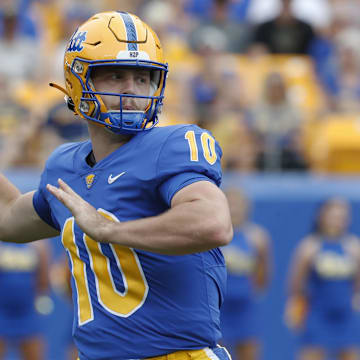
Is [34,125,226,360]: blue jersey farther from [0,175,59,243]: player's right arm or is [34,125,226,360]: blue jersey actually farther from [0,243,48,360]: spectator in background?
[0,243,48,360]: spectator in background

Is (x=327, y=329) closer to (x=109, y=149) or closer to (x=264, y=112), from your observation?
(x=264, y=112)

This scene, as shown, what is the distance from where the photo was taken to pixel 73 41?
9.85ft

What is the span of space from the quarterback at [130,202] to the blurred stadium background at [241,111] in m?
4.80

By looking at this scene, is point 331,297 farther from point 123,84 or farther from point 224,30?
point 123,84

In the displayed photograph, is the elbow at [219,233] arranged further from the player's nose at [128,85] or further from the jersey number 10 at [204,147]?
the player's nose at [128,85]

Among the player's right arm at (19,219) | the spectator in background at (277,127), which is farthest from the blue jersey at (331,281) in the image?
the player's right arm at (19,219)

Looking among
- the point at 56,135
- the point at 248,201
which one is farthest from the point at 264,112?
the point at 56,135

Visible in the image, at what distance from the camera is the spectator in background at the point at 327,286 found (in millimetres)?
7910

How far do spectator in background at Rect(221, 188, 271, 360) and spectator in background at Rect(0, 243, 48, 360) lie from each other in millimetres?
1616

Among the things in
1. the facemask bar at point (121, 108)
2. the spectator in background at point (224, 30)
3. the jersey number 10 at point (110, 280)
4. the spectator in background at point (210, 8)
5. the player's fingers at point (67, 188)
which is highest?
the spectator in background at point (210, 8)

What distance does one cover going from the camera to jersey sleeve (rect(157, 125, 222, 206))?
2623mm

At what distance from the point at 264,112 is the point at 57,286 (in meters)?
2.60

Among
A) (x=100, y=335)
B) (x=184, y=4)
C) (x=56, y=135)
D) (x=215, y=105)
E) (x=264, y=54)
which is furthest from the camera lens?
(x=184, y=4)

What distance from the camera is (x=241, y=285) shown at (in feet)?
24.7
